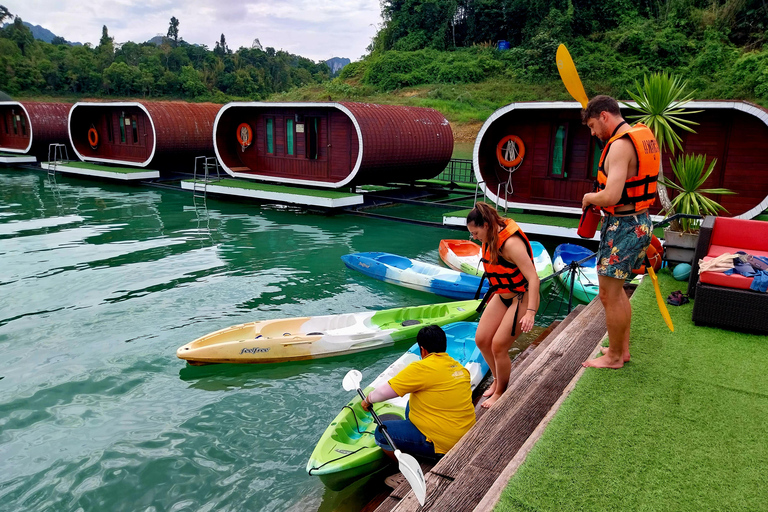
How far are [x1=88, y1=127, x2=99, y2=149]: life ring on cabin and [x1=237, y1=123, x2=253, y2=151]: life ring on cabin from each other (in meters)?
9.41

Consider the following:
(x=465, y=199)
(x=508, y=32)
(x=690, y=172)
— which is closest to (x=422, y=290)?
(x=690, y=172)

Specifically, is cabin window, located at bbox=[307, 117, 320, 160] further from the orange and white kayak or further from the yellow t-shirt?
the yellow t-shirt

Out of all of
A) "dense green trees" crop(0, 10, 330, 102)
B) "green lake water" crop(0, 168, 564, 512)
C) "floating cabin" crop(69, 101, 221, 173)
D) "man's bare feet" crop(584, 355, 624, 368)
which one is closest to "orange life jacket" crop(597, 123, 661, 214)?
"man's bare feet" crop(584, 355, 624, 368)

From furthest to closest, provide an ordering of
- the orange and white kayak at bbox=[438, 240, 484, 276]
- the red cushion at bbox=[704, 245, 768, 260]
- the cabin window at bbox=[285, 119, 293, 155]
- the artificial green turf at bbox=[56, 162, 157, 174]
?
the artificial green turf at bbox=[56, 162, 157, 174]
the cabin window at bbox=[285, 119, 293, 155]
the orange and white kayak at bbox=[438, 240, 484, 276]
the red cushion at bbox=[704, 245, 768, 260]

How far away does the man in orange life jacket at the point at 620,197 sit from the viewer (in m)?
4.06

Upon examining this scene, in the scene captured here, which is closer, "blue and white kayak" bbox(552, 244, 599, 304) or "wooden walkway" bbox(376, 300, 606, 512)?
"wooden walkway" bbox(376, 300, 606, 512)

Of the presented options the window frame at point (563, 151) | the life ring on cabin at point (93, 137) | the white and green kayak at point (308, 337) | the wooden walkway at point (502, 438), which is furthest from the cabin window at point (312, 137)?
the wooden walkway at point (502, 438)

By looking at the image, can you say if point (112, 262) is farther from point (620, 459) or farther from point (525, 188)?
point (620, 459)

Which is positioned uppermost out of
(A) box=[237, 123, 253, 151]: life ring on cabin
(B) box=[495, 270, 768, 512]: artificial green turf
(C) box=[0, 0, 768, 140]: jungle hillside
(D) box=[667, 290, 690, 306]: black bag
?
(C) box=[0, 0, 768, 140]: jungle hillside

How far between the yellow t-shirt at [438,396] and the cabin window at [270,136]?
1712cm

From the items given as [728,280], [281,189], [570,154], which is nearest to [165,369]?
[728,280]

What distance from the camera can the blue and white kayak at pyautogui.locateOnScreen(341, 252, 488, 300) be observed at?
9.91 metres

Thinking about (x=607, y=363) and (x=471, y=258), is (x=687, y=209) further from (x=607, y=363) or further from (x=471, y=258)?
(x=607, y=363)

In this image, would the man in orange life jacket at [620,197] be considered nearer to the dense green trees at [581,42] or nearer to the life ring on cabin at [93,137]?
the life ring on cabin at [93,137]
